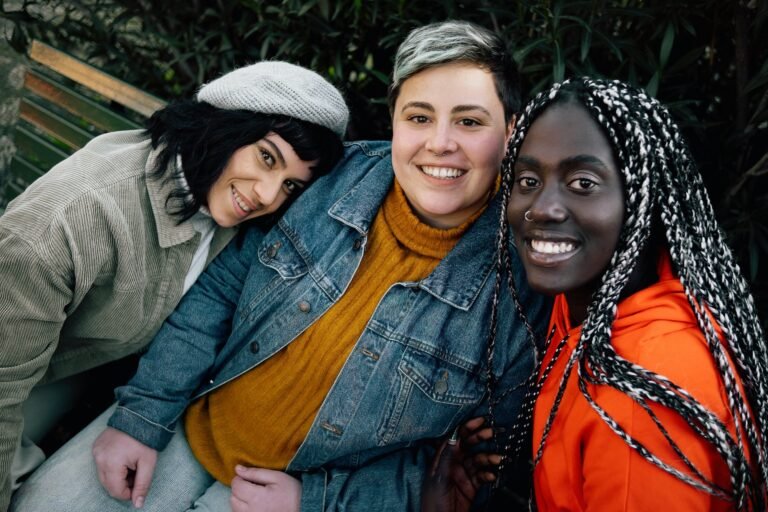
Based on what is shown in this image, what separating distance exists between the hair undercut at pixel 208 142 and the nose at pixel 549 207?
87 centimetres

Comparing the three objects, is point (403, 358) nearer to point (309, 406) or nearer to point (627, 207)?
point (309, 406)

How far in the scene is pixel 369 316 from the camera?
2047 mm

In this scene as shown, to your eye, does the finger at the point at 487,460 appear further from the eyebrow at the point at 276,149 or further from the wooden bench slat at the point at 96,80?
the wooden bench slat at the point at 96,80

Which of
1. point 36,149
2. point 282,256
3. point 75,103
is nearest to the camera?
point 282,256

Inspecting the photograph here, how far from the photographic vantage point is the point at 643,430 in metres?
1.35

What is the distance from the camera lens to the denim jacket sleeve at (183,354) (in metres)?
2.19

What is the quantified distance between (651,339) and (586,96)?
0.58 metres

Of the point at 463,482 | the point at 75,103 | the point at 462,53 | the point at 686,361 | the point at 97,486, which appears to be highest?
the point at 462,53

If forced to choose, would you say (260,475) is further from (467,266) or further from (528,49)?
(528,49)

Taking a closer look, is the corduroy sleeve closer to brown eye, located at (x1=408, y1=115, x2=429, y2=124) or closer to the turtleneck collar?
the turtleneck collar

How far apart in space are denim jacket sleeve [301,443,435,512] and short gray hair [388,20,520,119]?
1.15 m

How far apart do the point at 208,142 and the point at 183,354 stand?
73 centimetres

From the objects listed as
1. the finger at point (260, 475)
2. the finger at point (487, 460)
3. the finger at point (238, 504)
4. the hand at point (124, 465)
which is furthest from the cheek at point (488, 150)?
the hand at point (124, 465)

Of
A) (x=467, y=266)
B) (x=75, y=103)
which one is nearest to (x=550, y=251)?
(x=467, y=266)
